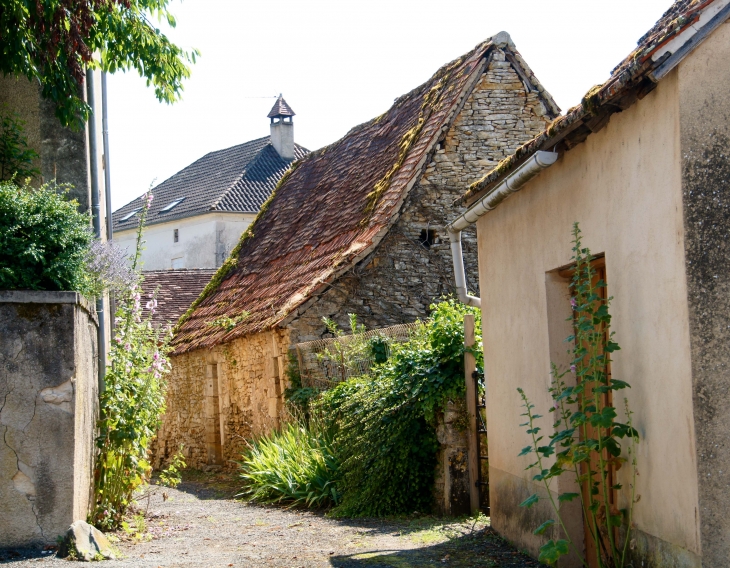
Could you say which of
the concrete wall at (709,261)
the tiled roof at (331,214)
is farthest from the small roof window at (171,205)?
the concrete wall at (709,261)

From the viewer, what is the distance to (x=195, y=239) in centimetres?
3506

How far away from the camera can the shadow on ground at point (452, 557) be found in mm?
6777

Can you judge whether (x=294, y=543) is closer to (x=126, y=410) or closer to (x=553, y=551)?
(x=126, y=410)

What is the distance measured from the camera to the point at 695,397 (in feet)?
14.3

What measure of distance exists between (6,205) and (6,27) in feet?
6.22

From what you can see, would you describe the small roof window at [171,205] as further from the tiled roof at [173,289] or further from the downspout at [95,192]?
the downspout at [95,192]

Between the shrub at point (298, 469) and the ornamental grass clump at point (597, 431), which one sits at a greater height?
the ornamental grass clump at point (597, 431)

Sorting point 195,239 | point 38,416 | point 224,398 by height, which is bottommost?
point 224,398

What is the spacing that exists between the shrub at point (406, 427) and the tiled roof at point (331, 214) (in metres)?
3.72


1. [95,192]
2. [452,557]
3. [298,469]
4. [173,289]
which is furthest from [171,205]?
[452,557]

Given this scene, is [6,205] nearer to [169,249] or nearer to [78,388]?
[78,388]

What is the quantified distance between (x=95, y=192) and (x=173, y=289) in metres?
15.4

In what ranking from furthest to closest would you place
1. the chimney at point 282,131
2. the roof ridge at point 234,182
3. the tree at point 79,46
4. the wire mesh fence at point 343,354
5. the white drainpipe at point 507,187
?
the chimney at point 282,131
the roof ridge at point 234,182
the wire mesh fence at point 343,354
the tree at point 79,46
the white drainpipe at point 507,187

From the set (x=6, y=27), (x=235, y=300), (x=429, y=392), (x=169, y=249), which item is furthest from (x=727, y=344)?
(x=169, y=249)
